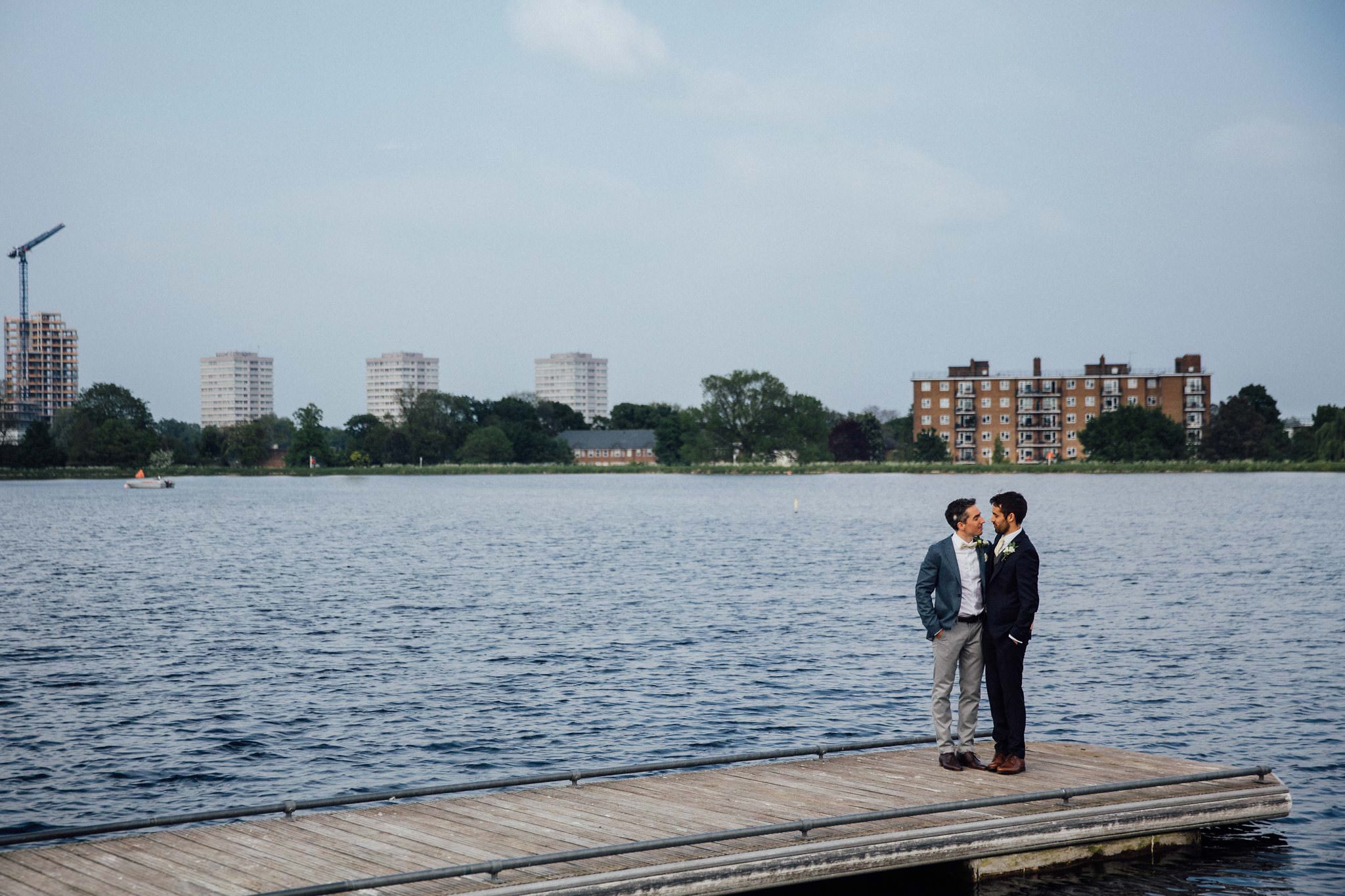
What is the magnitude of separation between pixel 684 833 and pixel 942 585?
3486 millimetres

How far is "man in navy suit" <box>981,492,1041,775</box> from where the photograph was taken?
11445 millimetres

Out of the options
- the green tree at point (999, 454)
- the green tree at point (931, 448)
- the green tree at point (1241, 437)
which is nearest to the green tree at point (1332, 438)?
the green tree at point (1241, 437)

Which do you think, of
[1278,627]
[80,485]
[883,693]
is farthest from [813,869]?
[80,485]

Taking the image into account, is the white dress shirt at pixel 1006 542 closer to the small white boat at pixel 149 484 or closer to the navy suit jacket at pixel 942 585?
the navy suit jacket at pixel 942 585

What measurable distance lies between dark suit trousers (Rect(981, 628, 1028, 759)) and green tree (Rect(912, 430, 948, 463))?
180m

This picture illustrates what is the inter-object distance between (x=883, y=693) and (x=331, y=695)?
1066cm

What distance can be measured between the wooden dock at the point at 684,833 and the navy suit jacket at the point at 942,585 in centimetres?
167

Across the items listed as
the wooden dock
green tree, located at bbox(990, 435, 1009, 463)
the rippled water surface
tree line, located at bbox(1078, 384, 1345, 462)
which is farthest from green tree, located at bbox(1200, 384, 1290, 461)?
the wooden dock

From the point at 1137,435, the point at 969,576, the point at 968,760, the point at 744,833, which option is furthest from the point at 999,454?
the point at 744,833

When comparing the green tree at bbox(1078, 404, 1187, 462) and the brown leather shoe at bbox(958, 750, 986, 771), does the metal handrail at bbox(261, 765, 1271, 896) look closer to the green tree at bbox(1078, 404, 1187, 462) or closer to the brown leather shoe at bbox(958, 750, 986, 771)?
the brown leather shoe at bbox(958, 750, 986, 771)

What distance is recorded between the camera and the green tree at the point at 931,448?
188625 mm

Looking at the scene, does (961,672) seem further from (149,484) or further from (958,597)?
(149,484)

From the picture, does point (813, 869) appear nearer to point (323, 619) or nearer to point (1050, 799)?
point (1050, 799)

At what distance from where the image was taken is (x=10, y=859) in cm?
1002
